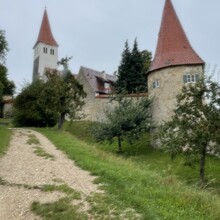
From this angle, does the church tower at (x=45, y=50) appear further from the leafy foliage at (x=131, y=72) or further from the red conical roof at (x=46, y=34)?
the leafy foliage at (x=131, y=72)

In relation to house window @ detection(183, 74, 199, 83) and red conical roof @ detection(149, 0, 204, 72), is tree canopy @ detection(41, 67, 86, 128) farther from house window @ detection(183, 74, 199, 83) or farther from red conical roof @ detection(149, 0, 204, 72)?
house window @ detection(183, 74, 199, 83)

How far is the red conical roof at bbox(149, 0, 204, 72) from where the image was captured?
97.1ft

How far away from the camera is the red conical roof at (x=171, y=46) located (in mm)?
29609

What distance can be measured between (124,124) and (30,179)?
18.5m

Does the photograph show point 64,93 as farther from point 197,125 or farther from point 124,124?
point 197,125

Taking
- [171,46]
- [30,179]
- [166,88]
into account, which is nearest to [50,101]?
[166,88]

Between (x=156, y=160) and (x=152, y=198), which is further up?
(x=152, y=198)

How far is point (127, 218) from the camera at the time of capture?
628 centimetres

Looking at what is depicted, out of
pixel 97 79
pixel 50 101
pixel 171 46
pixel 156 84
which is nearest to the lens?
pixel 156 84

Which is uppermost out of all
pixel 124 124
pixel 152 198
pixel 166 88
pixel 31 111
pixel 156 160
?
pixel 166 88

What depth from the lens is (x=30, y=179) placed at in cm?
981

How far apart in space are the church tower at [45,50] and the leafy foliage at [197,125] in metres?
59.5

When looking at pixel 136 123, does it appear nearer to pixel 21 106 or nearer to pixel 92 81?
pixel 21 106

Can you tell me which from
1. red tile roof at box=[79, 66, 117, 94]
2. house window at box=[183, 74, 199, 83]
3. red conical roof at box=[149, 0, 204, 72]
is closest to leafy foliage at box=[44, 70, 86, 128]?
red conical roof at box=[149, 0, 204, 72]
